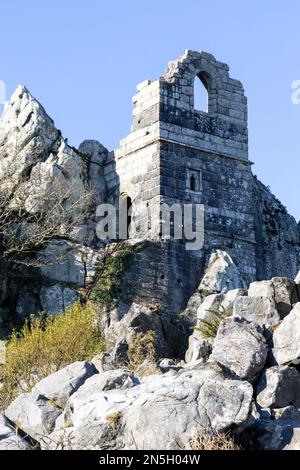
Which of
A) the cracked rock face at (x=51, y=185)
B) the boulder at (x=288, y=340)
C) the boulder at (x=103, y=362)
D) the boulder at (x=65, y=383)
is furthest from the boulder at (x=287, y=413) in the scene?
the cracked rock face at (x=51, y=185)

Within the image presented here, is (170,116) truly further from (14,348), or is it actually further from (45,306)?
(14,348)

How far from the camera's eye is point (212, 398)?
1365 cm

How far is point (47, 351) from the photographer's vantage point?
20672 millimetres

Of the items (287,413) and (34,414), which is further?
(287,413)

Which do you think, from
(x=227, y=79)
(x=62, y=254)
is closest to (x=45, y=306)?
(x=62, y=254)

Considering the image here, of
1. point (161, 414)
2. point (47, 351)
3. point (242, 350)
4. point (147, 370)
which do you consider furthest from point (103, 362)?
point (161, 414)

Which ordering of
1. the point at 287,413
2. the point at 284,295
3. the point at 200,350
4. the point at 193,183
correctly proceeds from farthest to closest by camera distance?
the point at 193,183 → the point at 284,295 → the point at 200,350 → the point at 287,413

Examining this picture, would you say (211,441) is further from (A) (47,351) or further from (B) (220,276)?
(B) (220,276)

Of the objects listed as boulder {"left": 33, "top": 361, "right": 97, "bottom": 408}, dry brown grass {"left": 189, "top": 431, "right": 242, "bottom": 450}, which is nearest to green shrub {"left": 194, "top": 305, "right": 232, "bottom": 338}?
boulder {"left": 33, "top": 361, "right": 97, "bottom": 408}

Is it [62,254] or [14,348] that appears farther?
[62,254]

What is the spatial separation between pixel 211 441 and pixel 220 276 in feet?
44.1

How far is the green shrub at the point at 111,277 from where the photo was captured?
25352 mm

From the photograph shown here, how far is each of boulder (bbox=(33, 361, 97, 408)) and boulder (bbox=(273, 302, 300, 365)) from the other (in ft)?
10.2
